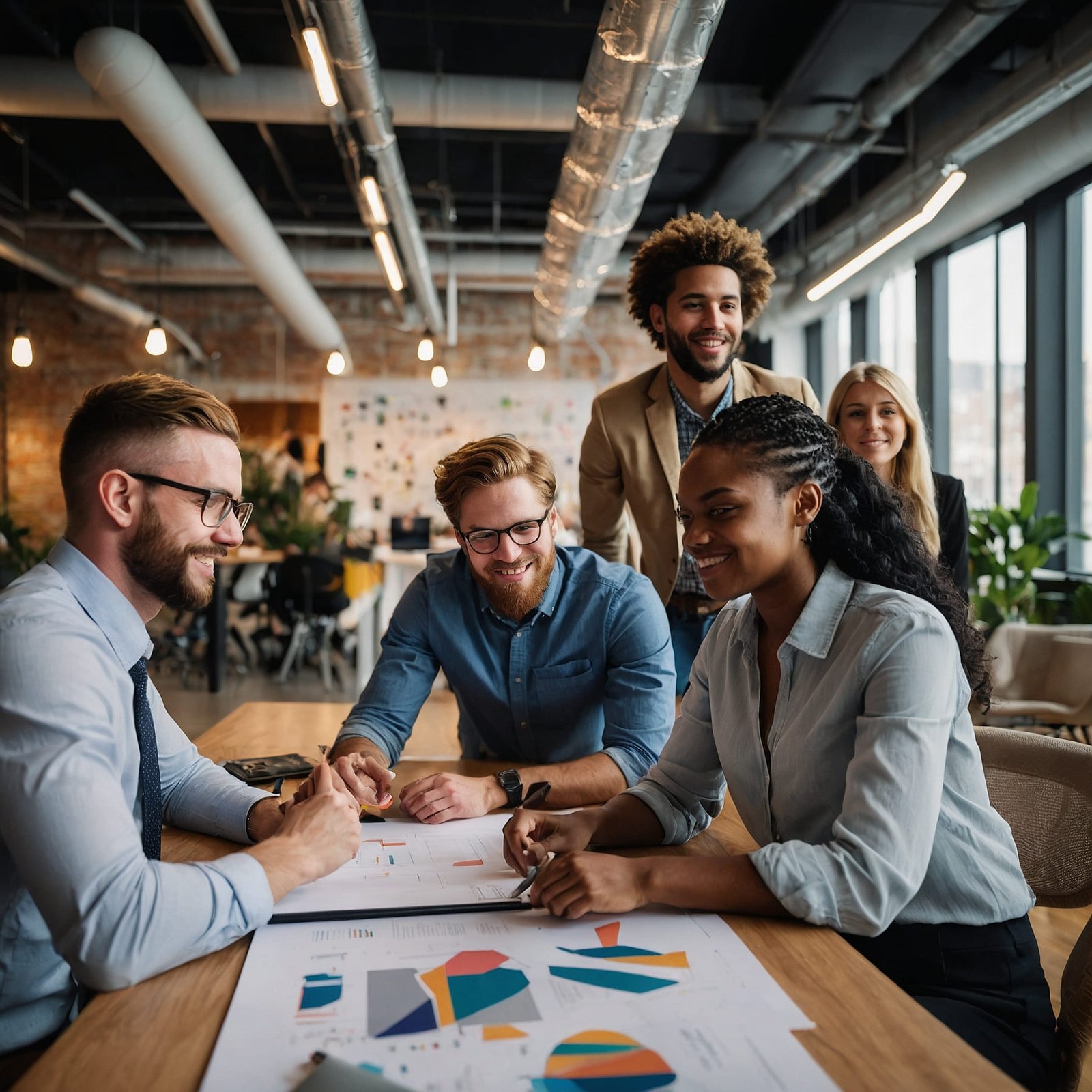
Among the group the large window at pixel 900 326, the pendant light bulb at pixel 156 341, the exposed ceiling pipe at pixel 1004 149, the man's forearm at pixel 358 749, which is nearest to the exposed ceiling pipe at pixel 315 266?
the pendant light bulb at pixel 156 341

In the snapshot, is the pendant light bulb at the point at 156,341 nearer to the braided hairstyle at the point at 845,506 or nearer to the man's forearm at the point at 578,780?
the man's forearm at the point at 578,780

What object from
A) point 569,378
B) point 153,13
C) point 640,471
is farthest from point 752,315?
point 569,378

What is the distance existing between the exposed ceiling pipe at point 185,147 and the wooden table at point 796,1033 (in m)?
4.08

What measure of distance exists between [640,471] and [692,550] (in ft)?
4.71

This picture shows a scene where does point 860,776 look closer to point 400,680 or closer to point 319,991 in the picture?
point 319,991

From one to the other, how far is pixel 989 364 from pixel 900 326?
1.24 meters

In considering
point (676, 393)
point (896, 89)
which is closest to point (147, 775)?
point (676, 393)

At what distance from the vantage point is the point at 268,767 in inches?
69.9

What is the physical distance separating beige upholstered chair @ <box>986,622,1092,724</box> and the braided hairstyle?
108 inches

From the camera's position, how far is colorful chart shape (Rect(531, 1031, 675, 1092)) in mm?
767

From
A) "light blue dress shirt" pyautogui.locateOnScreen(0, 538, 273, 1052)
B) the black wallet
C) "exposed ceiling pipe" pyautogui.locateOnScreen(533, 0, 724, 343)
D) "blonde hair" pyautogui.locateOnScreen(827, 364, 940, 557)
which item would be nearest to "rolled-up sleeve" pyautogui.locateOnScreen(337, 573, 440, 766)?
the black wallet

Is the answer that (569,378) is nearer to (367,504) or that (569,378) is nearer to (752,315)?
(367,504)

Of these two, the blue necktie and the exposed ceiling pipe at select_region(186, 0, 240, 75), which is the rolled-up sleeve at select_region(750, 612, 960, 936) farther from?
the exposed ceiling pipe at select_region(186, 0, 240, 75)

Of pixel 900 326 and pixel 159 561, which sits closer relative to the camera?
pixel 159 561
